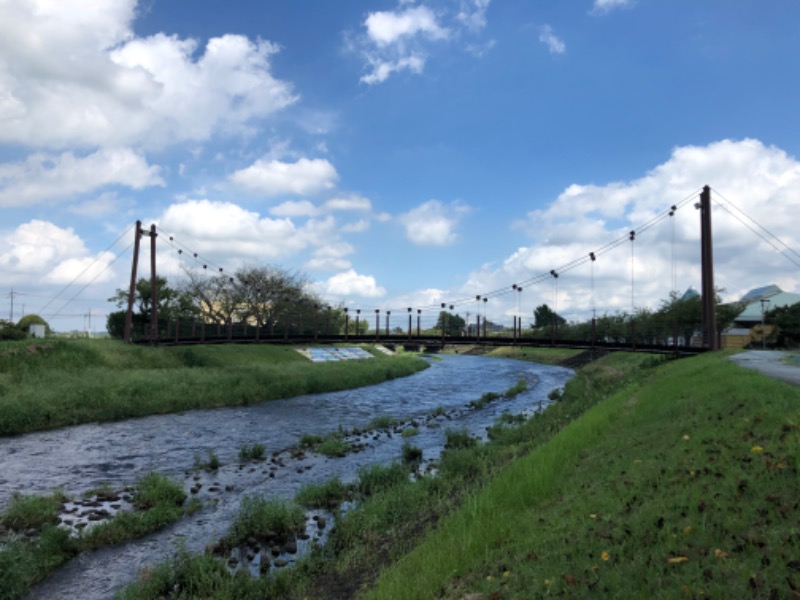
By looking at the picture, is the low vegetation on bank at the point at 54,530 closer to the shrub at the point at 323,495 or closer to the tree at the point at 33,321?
the shrub at the point at 323,495

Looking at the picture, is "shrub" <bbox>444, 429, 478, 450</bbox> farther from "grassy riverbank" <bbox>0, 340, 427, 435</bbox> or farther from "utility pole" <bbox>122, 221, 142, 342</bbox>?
"utility pole" <bbox>122, 221, 142, 342</bbox>

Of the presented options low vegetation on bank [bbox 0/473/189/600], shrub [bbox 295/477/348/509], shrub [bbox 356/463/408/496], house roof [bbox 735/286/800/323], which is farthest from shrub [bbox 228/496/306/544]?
house roof [bbox 735/286/800/323]

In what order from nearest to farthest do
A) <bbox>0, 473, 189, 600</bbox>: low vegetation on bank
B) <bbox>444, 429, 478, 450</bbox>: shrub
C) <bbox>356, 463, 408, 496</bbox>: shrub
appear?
<bbox>0, 473, 189, 600</bbox>: low vegetation on bank < <bbox>356, 463, 408, 496</bbox>: shrub < <bbox>444, 429, 478, 450</bbox>: shrub

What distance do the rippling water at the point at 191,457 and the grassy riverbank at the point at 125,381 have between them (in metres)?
1.48

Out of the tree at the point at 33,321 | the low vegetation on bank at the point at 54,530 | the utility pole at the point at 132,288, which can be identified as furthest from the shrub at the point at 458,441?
the tree at the point at 33,321

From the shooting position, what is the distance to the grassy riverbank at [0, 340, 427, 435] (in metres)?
25.3

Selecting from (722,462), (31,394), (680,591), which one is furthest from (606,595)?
(31,394)

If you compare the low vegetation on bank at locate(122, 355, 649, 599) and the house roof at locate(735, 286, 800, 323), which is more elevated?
the house roof at locate(735, 286, 800, 323)

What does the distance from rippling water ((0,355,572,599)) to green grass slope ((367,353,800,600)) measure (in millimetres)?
6210

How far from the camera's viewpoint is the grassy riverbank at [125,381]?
25.3 m

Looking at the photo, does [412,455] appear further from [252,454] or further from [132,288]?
[132,288]

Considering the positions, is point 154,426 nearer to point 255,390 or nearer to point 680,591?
point 255,390

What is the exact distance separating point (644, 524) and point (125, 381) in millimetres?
32407

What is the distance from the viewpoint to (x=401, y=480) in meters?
14.4
